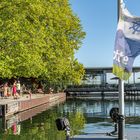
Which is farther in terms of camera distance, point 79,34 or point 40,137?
point 79,34

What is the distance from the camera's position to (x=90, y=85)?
94.8 metres

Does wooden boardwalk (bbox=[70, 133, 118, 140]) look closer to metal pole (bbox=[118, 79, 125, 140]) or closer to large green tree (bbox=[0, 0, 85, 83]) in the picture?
metal pole (bbox=[118, 79, 125, 140])

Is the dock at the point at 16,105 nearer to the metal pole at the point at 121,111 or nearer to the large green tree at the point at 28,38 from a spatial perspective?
the large green tree at the point at 28,38

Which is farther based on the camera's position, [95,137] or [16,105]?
[16,105]

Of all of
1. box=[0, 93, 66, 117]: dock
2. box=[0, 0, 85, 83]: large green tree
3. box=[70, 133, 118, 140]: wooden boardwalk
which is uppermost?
box=[0, 0, 85, 83]: large green tree

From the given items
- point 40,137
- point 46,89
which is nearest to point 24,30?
point 40,137

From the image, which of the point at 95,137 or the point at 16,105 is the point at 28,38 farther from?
the point at 95,137

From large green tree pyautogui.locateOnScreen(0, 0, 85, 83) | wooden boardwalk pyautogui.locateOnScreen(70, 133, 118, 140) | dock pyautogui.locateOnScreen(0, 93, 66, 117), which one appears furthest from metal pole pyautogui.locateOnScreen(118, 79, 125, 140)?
dock pyautogui.locateOnScreen(0, 93, 66, 117)

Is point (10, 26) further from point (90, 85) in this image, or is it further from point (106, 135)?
point (90, 85)

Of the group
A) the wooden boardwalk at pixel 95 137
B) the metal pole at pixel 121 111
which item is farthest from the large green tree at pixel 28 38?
the metal pole at pixel 121 111

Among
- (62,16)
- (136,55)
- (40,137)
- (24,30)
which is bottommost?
(40,137)

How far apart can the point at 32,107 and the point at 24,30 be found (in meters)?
13.4

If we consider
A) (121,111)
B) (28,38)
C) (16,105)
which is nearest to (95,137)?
(121,111)

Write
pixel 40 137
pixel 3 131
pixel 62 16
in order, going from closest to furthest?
pixel 40 137, pixel 3 131, pixel 62 16
